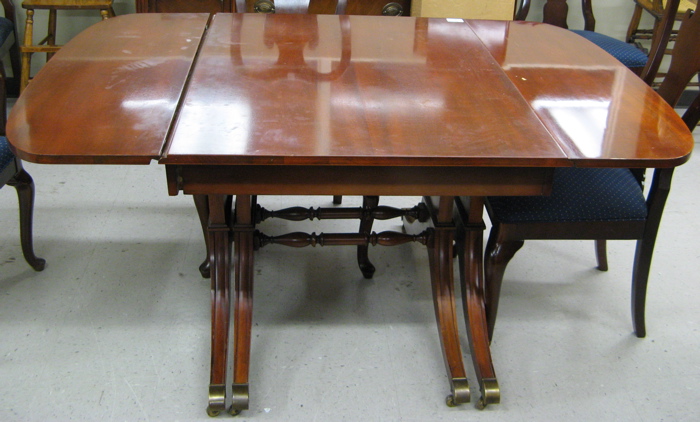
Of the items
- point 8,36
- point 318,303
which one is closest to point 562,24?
point 318,303

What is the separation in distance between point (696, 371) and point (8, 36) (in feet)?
11.1

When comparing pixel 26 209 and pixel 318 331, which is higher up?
pixel 26 209

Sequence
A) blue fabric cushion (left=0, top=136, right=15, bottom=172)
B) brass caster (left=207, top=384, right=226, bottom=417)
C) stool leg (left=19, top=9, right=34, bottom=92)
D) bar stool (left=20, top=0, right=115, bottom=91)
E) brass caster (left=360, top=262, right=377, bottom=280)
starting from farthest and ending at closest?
stool leg (left=19, top=9, right=34, bottom=92) < bar stool (left=20, top=0, right=115, bottom=91) < brass caster (left=360, top=262, right=377, bottom=280) < blue fabric cushion (left=0, top=136, right=15, bottom=172) < brass caster (left=207, top=384, right=226, bottom=417)

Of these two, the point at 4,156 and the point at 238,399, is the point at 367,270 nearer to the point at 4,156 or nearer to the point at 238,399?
the point at 238,399

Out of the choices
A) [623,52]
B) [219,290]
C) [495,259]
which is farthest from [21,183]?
[623,52]

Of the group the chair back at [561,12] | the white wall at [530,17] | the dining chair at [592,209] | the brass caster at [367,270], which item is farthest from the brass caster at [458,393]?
the white wall at [530,17]

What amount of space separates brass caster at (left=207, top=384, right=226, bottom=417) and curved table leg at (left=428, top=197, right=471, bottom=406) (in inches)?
23.4

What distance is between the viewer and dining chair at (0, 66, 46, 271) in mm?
1724

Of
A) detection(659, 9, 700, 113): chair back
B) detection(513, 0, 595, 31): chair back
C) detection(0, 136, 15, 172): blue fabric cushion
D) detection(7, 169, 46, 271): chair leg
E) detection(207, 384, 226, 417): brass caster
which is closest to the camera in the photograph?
detection(207, 384, 226, 417): brass caster

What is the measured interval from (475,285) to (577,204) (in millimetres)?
361

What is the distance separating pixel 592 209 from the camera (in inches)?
60.9

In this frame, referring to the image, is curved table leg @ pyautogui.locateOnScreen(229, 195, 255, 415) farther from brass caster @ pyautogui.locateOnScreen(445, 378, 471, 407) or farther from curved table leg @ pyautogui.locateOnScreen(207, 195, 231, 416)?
brass caster @ pyautogui.locateOnScreen(445, 378, 471, 407)

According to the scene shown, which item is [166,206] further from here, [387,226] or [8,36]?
[8,36]

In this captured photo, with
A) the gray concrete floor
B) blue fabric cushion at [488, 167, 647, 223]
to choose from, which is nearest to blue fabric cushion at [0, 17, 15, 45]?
the gray concrete floor
